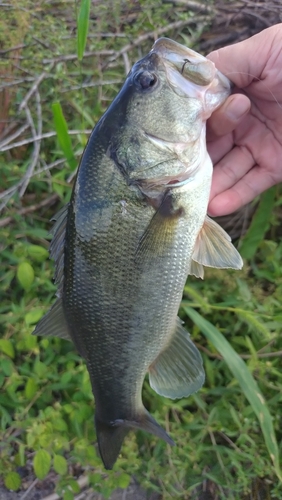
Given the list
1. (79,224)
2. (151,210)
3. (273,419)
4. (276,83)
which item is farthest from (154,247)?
(273,419)

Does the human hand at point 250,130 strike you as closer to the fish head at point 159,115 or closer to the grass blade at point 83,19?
the fish head at point 159,115

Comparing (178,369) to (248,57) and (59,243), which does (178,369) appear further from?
(248,57)

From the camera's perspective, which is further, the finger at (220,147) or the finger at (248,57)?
the finger at (220,147)

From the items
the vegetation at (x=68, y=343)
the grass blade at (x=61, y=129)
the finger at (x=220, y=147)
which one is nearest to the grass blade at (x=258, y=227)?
the vegetation at (x=68, y=343)

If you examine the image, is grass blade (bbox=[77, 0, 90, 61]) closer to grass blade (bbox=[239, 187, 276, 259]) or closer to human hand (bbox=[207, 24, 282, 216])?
human hand (bbox=[207, 24, 282, 216])

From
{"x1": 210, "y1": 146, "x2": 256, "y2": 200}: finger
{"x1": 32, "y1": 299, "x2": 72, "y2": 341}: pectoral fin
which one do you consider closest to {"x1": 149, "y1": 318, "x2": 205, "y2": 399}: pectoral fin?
{"x1": 32, "y1": 299, "x2": 72, "y2": 341}: pectoral fin

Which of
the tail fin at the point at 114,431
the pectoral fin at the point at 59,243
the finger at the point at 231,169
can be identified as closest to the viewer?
the pectoral fin at the point at 59,243
